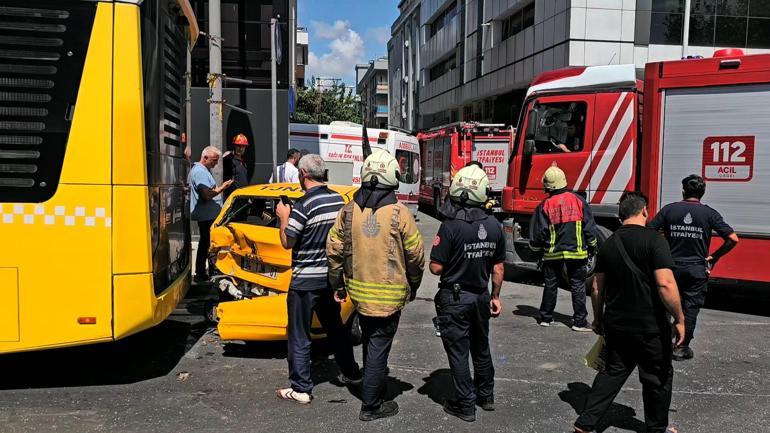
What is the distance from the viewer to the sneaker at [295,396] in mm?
4488

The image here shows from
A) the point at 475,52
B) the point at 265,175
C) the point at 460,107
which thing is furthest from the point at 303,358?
the point at 460,107

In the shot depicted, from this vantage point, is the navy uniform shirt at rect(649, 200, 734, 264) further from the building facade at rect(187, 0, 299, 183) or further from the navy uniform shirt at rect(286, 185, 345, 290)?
the building facade at rect(187, 0, 299, 183)

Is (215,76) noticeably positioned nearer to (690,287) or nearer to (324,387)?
(324,387)

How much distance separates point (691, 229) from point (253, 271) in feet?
13.2

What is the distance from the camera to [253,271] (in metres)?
5.62

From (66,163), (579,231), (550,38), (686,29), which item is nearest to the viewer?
(66,163)

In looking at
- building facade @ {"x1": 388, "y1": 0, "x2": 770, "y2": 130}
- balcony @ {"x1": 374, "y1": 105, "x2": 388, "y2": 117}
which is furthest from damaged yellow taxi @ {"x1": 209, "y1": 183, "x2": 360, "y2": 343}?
balcony @ {"x1": 374, "y1": 105, "x2": 388, "y2": 117}

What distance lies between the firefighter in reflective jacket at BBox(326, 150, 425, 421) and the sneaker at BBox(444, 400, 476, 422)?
1.67 ft

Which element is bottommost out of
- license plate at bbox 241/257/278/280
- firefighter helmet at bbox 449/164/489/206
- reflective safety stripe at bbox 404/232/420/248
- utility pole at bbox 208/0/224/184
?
license plate at bbox 241/257/278/280

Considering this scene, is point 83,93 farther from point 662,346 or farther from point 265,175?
point 265,175

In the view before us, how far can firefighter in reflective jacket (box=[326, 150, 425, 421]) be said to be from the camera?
159 inches

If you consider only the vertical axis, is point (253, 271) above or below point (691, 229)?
below

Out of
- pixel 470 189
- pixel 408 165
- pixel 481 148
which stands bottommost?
pixel 470 189

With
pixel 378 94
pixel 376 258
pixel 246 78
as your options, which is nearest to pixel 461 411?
pixel 376 258
